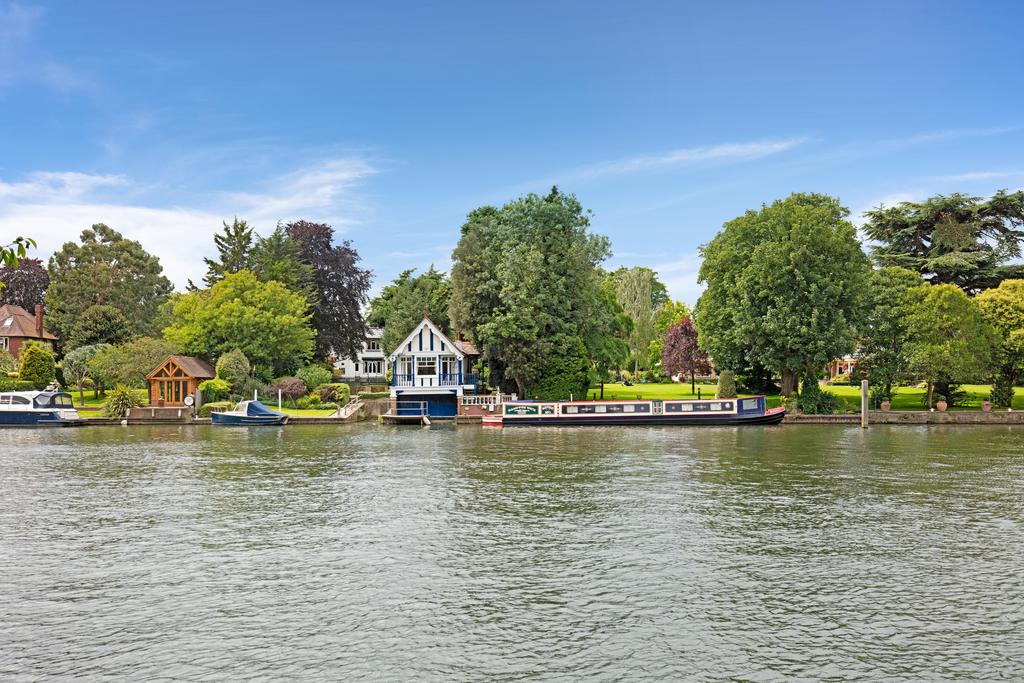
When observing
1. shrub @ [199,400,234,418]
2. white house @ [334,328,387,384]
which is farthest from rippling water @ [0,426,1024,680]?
white house @ [334,328,387,384]

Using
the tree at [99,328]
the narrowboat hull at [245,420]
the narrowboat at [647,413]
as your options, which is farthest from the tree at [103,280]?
the narrowboat at [647,413]

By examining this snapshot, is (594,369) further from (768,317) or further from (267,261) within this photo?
(267,261)

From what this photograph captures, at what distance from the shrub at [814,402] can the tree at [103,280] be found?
70756 mm

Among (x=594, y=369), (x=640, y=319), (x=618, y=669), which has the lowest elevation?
(x=618, y=669)

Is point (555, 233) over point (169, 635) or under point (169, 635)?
over

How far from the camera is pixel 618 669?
1298 cm

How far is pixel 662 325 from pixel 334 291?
4779 cm

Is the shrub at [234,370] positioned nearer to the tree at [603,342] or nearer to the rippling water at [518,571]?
the tree at [603,342]

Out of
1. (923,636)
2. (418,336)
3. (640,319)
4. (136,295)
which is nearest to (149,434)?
(418,336)

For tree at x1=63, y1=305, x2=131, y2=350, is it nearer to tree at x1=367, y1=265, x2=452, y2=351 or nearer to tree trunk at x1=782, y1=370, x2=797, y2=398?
tree at x1=367, y1=265, x2=452, y2=351

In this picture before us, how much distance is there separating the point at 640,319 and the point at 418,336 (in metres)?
45.3

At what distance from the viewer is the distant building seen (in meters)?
93.8

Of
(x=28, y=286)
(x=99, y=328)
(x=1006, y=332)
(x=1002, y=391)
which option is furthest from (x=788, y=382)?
(x=28, y=286)

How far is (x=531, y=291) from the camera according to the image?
6819cm
